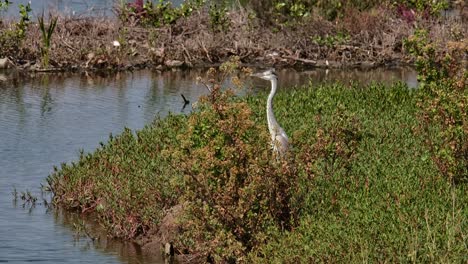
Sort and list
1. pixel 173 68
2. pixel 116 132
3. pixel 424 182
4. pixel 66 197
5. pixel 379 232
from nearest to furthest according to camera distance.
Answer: pixel 379 232
pixel 424 182
pixel 66 197
pixel 116 132
pixel 173 68

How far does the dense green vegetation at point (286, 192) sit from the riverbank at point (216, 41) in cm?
1348

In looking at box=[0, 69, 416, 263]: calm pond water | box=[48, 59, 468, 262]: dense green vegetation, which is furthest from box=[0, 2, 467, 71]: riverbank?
box=[48, 59, 468, 262]: dense green vegetation

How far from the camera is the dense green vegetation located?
38.3 feet

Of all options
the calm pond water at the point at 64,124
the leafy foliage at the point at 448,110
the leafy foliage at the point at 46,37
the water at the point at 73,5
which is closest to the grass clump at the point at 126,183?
the calm pond water at the point at 64,124

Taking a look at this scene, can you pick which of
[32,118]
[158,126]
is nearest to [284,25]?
[32,118]

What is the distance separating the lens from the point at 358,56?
1304 inches

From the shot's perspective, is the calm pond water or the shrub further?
the calm pond water

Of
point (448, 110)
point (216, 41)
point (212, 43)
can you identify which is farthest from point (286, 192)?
point (216, 41)

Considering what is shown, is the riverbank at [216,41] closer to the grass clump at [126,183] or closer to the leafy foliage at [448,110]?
the grass clump at [126,183]

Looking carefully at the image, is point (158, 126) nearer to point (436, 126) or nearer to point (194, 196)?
point (436, 126)

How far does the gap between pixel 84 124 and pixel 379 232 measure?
1173cm

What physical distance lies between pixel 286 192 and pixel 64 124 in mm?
10253

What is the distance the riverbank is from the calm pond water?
0.91 metres

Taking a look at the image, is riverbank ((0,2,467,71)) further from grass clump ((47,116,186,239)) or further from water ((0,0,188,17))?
grass clump ((47,116,186,239))
